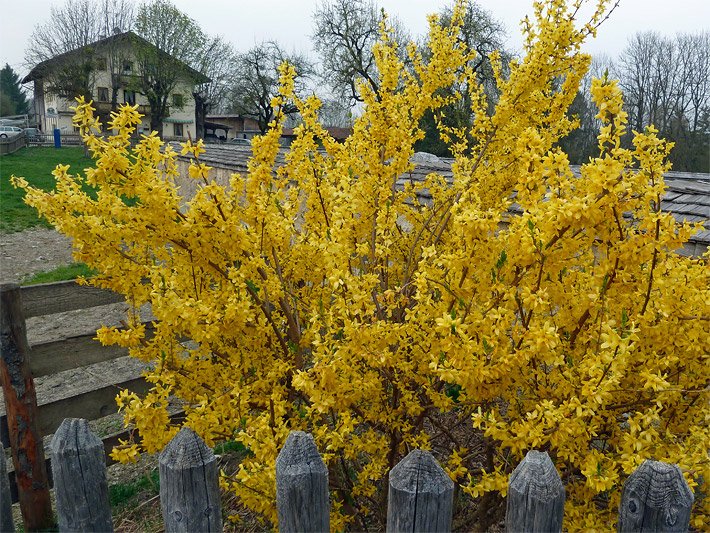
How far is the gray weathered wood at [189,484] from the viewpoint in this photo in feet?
4.42

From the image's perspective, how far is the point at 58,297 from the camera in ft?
10.1

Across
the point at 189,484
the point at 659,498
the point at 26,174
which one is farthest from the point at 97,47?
the point at 659,498

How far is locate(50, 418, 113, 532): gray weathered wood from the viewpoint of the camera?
146 centimetres

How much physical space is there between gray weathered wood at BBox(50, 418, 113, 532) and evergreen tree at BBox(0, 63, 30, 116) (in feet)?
197

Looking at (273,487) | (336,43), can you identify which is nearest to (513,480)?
(273,487)

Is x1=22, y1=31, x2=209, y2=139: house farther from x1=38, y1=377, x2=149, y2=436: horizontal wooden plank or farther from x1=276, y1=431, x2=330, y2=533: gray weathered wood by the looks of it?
x1=276, y1=431, x2=330, y2=533: gray weathered wood

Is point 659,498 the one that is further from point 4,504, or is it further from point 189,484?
point 4,504

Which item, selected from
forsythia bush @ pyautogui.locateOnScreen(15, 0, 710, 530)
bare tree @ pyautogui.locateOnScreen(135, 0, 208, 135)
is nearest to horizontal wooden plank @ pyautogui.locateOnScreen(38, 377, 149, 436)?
forsythia bush @ pyautogui.locateOnScreen(15, 0, 710, 530)

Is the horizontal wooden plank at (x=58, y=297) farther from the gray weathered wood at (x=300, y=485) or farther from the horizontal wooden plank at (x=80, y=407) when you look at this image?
the gray weathered wood at (x=300, y=485)

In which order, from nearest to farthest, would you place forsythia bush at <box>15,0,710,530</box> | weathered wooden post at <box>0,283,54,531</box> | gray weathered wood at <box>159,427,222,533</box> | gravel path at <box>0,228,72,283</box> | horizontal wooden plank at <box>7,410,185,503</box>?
gray weathered wood at <box>159,427,222,533</box>, forsythia bush at <box>15,0,710,530</box>, weathered wooden post at <box>0,283,54,531</box>, horizontal wooden plank at <box>7,410,185,503</box>, gravel path at <box>0,228,72,283</box>

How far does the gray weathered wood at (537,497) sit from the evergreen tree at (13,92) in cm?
6089

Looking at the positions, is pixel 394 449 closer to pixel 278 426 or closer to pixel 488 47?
pixel 278 426

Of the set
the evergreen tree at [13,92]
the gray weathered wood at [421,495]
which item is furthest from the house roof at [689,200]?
the evergreen tree at [13,92]

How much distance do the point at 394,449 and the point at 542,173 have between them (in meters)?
1.36
